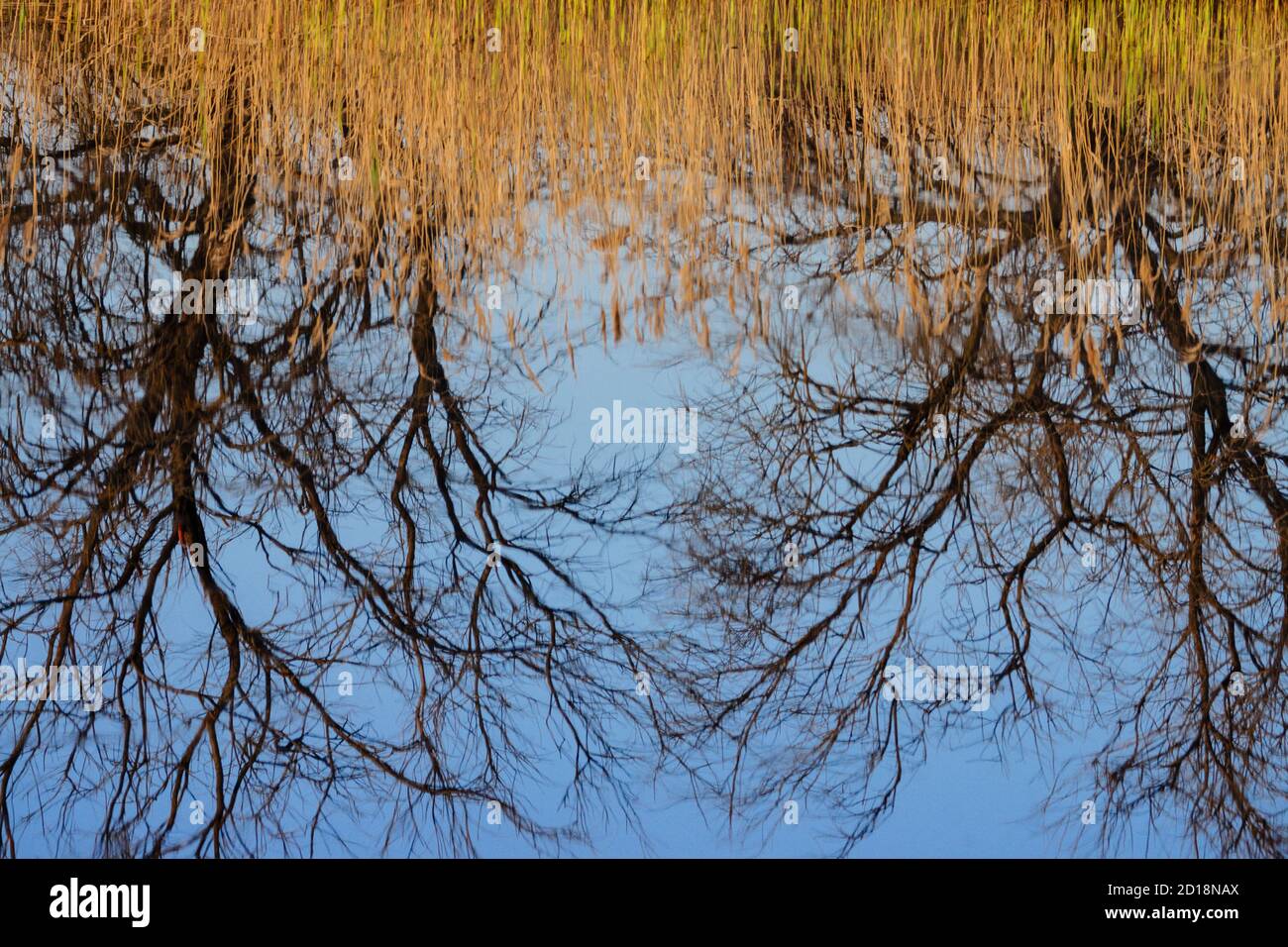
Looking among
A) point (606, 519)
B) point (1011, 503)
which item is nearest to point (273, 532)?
point (606, 519)

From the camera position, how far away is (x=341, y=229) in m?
2.04

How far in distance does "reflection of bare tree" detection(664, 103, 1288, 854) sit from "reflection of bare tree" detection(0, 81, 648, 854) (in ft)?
0.82

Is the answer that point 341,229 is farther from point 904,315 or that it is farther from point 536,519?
point 904,315

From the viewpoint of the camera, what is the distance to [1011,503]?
6.22 feet

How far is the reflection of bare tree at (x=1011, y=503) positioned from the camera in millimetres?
1802

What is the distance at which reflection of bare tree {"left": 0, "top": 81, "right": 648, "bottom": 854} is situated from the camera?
176 cm

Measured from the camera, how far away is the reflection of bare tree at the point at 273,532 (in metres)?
1.76

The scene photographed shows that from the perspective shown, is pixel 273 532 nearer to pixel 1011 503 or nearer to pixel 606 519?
pixel 606 519

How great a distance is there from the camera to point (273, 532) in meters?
1.86

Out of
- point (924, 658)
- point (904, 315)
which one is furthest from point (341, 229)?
point (924, 658)

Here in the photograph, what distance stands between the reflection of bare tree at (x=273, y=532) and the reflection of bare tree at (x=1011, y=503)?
25 cm

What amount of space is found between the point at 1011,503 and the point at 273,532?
126cm

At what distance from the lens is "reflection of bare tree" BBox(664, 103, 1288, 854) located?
1802mm

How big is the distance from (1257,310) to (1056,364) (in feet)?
1.29
